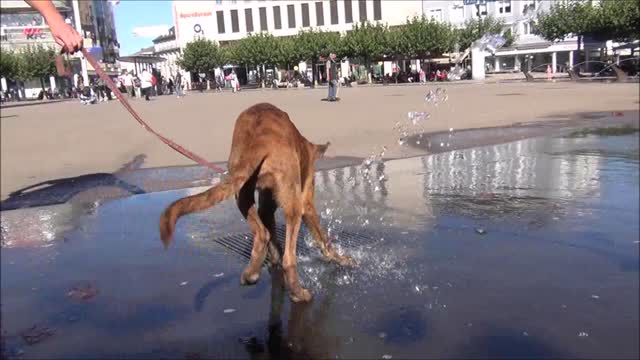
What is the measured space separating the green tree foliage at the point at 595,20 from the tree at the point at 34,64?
184 ft

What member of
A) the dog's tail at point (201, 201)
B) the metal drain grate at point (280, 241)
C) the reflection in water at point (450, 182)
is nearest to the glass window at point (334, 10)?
the reflection in water at point (450, 182)

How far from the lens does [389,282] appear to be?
4.39 m

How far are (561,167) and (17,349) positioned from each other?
7.56 m

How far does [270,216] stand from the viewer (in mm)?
4379

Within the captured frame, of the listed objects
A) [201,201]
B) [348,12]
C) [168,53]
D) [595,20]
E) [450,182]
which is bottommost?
[450,182]

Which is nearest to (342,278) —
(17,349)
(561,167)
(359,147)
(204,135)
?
(17,349)

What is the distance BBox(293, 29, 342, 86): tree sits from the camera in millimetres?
72500

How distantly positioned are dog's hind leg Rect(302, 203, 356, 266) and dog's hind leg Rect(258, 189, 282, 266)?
242 millimetres

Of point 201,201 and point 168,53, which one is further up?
point 168,53

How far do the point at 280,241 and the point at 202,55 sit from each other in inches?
3055

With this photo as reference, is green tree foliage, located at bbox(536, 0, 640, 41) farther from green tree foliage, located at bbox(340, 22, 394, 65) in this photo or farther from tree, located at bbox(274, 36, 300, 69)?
tree, located at bbox(274, 36, 300, 69)

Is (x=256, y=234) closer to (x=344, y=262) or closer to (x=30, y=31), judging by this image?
(x=344, y=262)

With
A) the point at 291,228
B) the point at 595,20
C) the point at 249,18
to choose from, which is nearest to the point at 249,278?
the point at 291,228

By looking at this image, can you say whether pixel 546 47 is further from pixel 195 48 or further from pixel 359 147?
pixel 359 147
